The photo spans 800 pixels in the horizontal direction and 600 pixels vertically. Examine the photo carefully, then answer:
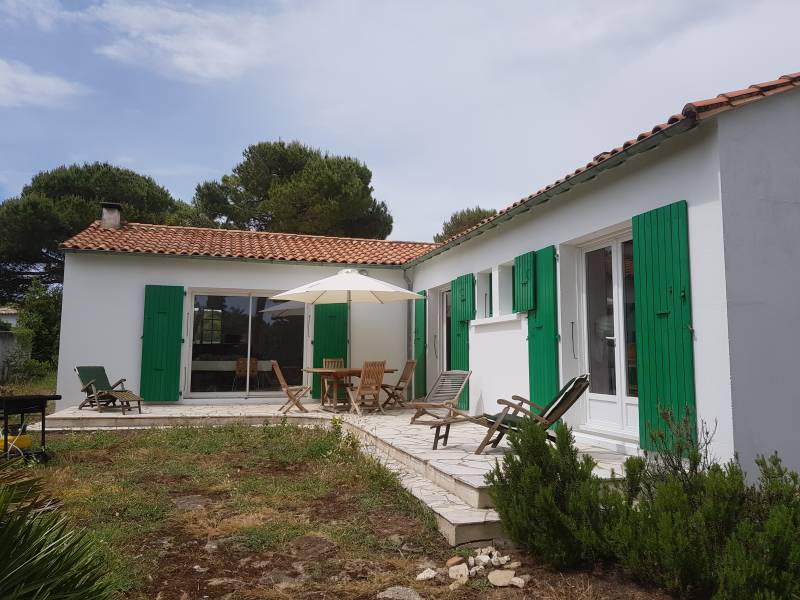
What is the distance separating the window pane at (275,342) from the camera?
11234mm

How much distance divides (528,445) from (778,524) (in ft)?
4.40

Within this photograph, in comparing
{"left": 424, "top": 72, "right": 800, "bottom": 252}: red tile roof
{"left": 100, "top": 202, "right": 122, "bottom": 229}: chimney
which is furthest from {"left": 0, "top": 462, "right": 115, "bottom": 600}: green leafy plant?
{"left": 100, "top": 202, "right": 122, "bottom": 229}: chimney

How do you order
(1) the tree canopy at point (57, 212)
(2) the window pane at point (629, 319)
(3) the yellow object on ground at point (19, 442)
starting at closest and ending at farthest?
(2) the window pane at point (629, 319) < (3) the yellow object on ground at point (19, 442) < (1) the tree canopy at point (57, 212)

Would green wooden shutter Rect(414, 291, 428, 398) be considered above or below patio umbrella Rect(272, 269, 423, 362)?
below

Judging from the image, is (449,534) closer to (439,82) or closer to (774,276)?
(774,276)

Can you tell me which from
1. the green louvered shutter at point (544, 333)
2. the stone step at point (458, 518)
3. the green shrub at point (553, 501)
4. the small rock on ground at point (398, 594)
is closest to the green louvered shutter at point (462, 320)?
the green louvered shutter at point (544, 333)

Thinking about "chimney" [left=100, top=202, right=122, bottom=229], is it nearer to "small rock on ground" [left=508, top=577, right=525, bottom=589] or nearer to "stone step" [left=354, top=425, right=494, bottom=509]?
"stone step" [left=354, top=425, right=494, bottom=509]

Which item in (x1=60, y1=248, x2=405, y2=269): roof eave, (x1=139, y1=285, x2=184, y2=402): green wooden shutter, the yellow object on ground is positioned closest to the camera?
the yellow object on ground

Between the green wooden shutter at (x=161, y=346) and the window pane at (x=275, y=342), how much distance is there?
1.43 meters

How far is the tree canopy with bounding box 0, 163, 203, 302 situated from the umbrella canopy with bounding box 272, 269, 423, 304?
49.4 feet

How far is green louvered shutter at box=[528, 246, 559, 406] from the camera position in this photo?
6.55 metres

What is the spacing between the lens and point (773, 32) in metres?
6.66

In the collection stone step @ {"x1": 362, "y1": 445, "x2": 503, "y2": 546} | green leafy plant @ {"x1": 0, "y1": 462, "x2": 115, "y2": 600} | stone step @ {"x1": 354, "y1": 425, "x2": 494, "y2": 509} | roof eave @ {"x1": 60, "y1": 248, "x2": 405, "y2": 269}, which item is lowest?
stone step @ {"x1": 362, "y1": 445, "x2": 503, "y2": 546}

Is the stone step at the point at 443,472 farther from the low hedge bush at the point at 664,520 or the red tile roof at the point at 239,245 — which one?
the red tile roof at the point at 239,245
